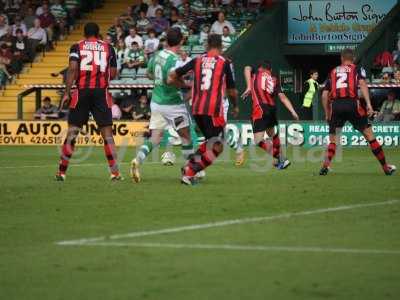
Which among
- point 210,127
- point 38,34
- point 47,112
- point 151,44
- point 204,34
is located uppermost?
point 38,34

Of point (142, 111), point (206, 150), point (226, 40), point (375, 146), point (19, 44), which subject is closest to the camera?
point (206, 150)

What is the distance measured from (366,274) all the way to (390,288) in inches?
20.7

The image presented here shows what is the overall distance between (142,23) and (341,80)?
16932 millimetres

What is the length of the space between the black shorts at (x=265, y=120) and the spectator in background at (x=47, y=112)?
1156 centimetres

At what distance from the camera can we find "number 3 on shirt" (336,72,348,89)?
1781cm

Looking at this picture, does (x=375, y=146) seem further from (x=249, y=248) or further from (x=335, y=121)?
(x=249, y=248)

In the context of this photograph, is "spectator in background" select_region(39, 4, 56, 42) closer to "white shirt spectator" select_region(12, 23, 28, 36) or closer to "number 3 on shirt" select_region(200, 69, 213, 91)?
"white shirt spectator" select_region(12, 23, 28, 36)

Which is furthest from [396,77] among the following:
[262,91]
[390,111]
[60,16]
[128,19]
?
[60,16]

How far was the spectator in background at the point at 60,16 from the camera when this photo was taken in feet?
119

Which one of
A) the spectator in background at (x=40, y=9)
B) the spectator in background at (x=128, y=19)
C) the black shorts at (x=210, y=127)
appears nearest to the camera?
the black shorts at (x=210, y=127)

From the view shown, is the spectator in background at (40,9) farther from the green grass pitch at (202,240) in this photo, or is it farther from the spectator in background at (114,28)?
the green grass pitch at (202,240)

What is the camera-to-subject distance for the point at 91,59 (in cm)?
1641

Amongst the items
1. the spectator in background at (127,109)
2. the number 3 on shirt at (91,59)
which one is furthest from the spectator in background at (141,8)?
the number 3 on shirt at (91,59)

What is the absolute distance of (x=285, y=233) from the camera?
1071 centimetres
